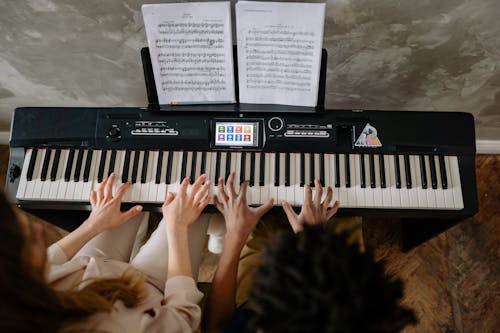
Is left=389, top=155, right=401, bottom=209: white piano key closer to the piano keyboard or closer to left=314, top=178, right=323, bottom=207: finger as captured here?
the piano keyboard

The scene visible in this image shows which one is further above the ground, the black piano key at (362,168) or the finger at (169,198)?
the black piano key at (362,168)

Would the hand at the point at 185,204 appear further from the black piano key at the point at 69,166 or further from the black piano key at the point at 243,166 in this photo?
the black piano key at the point at 69,166

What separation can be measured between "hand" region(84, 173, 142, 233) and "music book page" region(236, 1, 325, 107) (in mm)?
513

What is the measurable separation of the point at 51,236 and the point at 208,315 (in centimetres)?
110

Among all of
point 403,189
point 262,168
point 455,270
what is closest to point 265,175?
point 262,168

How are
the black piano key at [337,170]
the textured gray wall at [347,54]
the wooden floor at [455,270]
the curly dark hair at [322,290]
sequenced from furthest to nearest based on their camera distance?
the wooden floor at [455,270] → the black piano key at [337,170] → the textured gray wall at [347,54] → the curly dark hair at [322,290]

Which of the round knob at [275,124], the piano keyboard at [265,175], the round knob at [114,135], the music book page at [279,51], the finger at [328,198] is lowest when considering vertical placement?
the finger at [328,198]

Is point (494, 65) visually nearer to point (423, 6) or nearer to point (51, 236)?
point (423, 6)

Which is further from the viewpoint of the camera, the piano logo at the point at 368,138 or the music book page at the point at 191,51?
the piano logo at the point at 368,138

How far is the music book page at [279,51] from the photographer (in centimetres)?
116

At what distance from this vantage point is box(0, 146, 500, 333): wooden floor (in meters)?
1.86

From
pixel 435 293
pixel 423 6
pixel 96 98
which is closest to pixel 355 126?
pixel 423 6

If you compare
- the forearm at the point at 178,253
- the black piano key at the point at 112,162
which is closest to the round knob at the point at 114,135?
the black piano key at the point at 112,162

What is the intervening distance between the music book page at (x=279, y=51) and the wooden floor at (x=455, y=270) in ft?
3.13
